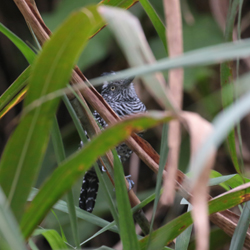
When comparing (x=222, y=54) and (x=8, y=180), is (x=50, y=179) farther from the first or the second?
(x=222, y=54)

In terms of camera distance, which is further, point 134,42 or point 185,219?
point 185,219

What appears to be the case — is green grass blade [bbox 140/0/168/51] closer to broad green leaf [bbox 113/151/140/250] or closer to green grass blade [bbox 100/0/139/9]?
green grass blade [bbox 100/0/139/9]

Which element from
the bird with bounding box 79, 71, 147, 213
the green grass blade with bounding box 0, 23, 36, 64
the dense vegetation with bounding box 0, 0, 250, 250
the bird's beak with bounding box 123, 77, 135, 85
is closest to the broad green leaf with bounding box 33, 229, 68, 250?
the dense vegetation with bounding box 0, 0, 250, 250

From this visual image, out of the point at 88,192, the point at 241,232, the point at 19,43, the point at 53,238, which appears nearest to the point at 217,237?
the point at 88,192

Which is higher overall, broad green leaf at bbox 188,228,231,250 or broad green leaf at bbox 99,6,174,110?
broad green leaf at bbox 99,6,174,110

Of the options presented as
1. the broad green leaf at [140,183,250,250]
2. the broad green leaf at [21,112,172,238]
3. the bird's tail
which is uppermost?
the broad green leaf at [21,112,172,238]

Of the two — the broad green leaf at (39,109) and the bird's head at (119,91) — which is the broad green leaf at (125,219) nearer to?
the broad green leaf at (39,109)

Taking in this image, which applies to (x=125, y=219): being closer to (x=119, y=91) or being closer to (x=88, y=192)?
(x=88, y=192)
